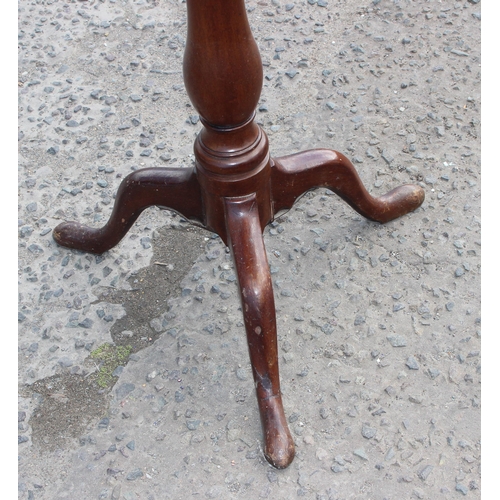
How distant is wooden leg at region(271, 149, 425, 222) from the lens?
150cm

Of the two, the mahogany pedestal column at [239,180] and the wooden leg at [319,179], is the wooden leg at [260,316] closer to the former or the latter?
the mahogany pedestal column at [239,180]

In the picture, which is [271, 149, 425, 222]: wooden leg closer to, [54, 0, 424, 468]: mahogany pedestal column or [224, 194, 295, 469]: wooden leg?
[54, 0, 424, 468]: mahogany pedestal column

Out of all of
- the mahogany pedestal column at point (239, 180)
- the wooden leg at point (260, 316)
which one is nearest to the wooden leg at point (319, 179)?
the mahogany pedestal column at point (239, 180)

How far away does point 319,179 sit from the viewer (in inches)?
61.6

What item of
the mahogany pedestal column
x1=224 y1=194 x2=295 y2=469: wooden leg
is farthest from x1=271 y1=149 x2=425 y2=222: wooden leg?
x1=224 y1=194 x2=295 y2=469: wooden leg

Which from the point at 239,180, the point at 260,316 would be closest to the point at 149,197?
the point at 239,180

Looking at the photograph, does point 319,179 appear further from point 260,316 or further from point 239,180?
point 260,316

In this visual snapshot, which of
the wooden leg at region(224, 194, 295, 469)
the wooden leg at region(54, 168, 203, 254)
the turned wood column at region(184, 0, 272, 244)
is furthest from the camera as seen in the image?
the wooden leg at region(54, 168, 203, 254)

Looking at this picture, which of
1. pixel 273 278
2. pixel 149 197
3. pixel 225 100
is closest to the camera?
pixel 225 100

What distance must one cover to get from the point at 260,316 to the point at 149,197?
413 millimetres

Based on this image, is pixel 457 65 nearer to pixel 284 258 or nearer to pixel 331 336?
pixel 284 258

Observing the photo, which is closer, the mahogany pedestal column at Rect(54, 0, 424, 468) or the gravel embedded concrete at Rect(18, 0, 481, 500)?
the mahogany pedestal column at Rect(54, 0, 424, 468)

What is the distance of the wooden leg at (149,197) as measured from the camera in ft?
4.91

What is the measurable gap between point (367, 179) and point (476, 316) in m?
0.52
